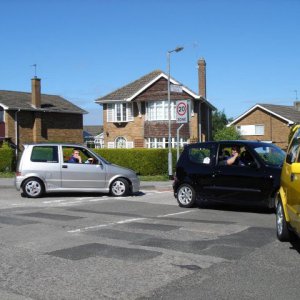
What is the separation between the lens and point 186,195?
1278 centimetres

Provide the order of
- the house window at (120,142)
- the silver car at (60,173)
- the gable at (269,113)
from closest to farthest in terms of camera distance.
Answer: the silver car at (60,173) → the house window at (120,142) → the gable at (269,113)

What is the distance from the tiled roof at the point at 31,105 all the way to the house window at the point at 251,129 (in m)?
19.8

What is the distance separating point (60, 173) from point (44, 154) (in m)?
0.79

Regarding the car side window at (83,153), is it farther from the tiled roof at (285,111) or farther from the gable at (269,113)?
the tiled roof at (285,111)

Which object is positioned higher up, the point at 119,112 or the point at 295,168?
the point at 119,112

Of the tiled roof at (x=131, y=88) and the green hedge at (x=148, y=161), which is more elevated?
the tiled roof at (x=131, y=88)

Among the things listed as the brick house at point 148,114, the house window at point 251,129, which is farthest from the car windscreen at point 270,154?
the house window at point 251,129

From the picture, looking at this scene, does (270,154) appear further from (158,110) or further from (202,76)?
(202,76)

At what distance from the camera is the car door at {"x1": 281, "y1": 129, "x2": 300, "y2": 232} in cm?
685

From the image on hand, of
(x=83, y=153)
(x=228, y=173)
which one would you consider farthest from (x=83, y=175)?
(x=228, y=173)

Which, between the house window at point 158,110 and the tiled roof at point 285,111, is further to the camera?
the tiled roof at point 285,111

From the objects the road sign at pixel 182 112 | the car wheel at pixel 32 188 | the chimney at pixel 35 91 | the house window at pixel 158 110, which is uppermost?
the chimney at pixel 35 91

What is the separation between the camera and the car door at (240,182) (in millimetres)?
11352

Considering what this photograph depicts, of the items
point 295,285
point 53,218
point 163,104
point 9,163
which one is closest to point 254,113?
point 163,104
